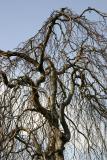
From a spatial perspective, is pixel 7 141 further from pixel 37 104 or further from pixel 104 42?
pixel 104 42

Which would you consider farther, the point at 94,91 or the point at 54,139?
A: the point at 94,91

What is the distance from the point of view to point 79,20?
25.0 ft

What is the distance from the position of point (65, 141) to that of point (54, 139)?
6.6 inches

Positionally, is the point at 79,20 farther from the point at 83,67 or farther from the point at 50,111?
the point at 50,111

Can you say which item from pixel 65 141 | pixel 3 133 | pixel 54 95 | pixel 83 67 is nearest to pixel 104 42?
pixel 83 67

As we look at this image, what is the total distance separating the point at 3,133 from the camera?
22.6ft

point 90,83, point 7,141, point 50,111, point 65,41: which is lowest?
point 7,141

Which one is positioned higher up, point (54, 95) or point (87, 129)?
point (54, 95)

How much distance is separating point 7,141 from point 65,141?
0.89m

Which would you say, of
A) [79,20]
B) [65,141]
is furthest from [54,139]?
[79,20]

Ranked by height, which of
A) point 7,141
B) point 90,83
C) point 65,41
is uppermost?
point 65,41

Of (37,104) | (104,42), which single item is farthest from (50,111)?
(104,42)

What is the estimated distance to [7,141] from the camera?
691 cm

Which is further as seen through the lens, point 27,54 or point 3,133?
point 27,54
